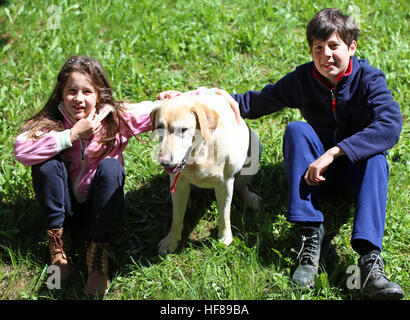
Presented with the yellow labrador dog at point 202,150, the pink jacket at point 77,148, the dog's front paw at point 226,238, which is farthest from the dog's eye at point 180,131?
the dog's front paw at point 226,238

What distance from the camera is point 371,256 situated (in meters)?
2.62

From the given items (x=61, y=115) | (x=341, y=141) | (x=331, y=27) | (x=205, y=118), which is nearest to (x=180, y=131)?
(x=205, y=118)

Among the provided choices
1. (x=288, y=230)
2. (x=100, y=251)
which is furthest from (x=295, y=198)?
(x=100, y=251)

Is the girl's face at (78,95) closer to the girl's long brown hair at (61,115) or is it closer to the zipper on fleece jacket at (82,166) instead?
the girl's long brown hair at (61,115)

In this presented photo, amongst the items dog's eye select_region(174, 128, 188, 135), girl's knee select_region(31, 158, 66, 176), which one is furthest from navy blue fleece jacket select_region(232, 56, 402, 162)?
girl's knee select_region(31, 158, 66, 176)

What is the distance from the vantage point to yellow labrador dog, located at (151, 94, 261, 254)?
255 centimetres

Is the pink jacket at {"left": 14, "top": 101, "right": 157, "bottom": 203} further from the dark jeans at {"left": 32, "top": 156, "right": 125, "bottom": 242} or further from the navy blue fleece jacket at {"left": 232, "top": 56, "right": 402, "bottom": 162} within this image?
the navy blue fleece jacket at {"left": 232, "top": 56, "right": 402, "bottom": 162}

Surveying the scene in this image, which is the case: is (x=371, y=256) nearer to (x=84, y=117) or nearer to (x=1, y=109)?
(x=84, y=117)

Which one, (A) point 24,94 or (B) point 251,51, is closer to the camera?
(A) point 24,94

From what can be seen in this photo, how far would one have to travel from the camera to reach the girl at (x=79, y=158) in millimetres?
2783

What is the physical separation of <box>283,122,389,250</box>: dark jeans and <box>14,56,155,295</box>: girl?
112 cm

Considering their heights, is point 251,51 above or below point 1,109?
above

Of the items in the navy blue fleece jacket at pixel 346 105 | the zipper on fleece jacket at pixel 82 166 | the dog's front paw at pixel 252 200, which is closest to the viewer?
the navy blue fleece jacket at pixel 346 105
